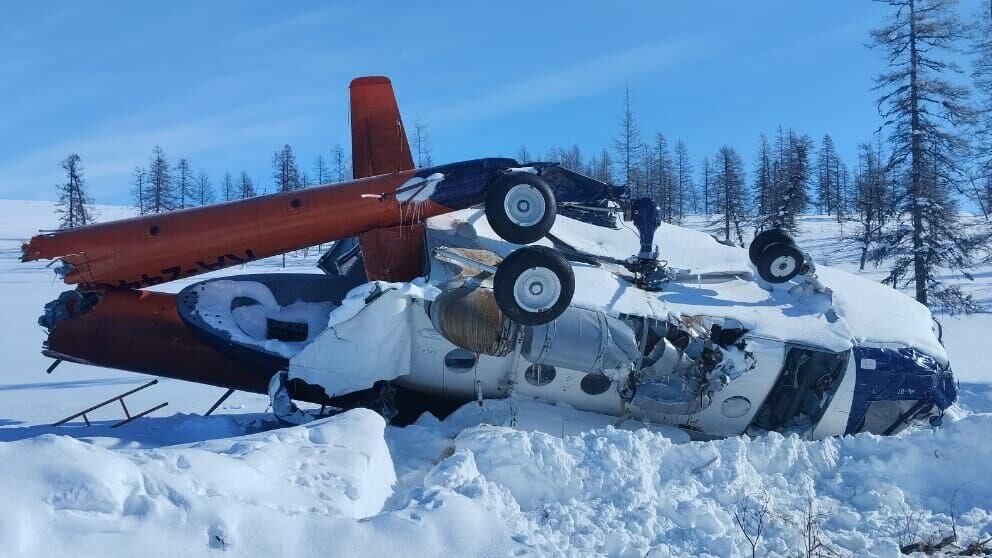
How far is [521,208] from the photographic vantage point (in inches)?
290

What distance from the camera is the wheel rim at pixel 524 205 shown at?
288 inches

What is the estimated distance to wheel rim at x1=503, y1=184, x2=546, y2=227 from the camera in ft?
24.0

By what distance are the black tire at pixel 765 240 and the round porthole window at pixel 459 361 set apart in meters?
3.96

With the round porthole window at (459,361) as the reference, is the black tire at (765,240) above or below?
above

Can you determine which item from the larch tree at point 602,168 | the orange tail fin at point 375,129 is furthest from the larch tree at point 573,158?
the orange tail fin at point 375,129

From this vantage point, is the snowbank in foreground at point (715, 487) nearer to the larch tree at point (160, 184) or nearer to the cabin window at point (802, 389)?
the cabin window at point (802, 389)

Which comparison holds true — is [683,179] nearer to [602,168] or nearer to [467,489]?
[602,168]

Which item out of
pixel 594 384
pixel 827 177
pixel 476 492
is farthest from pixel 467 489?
pixel 827 177

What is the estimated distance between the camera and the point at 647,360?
24.2 ft

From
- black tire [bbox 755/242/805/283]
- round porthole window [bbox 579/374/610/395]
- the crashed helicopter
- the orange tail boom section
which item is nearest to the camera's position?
the crashed helicopter

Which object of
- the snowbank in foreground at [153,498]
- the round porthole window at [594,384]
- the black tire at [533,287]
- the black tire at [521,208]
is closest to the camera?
the snowbank in foreground at [153,498]

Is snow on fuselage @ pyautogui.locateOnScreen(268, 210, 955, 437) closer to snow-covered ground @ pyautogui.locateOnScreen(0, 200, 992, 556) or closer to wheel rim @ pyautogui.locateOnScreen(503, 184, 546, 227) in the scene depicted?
→ snow-covered ground @ pyautogui.locateOnScreen(0, 200, 992, 556)

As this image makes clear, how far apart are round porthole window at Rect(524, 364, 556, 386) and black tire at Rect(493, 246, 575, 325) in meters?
0.91

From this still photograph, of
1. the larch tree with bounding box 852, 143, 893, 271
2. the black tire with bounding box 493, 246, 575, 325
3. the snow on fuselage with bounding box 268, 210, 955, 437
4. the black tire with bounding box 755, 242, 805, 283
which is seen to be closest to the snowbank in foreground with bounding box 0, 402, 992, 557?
the snow on fuselage with bounding box 268, 210, 955, 437
